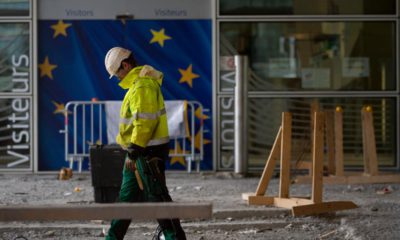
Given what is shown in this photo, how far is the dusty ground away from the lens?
380 inches

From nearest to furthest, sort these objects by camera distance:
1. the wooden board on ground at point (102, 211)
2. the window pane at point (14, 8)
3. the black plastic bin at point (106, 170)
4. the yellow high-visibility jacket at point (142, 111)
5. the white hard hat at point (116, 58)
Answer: the wooden board on ground at point (102, 211) < the yellow high-visibility jacket at point (142, 111) < the white hard hat at point (116, 58) < the black plastic bin at point (106, 170) < the window pane at point (14, 8)

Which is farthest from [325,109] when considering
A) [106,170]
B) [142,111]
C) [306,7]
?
[142,111]

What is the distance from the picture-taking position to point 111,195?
1060 cm

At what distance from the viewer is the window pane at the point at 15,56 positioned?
48.2ft

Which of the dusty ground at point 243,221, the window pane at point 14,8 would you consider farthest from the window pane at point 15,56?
the dusty ground at point 243,221

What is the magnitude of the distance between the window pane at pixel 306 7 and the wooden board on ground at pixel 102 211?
28.1 feet

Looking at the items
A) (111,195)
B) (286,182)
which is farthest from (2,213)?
(286,182)

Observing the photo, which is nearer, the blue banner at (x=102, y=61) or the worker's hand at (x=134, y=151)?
the worker's hand at (x=134, y=151)

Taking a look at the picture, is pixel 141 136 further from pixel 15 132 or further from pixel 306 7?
pixel 306 7

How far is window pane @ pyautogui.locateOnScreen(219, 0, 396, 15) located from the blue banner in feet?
1.80

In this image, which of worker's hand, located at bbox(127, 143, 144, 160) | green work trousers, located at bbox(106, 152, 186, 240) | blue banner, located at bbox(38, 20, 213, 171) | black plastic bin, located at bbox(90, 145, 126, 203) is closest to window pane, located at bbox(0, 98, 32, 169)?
blue banner, located at bbox(38, 20, 213, 171)

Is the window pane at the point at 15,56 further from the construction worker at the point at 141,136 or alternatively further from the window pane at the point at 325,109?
the construction worker at the point at 141,136

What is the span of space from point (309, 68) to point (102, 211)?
9.06 meters

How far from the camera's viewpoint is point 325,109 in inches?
584
